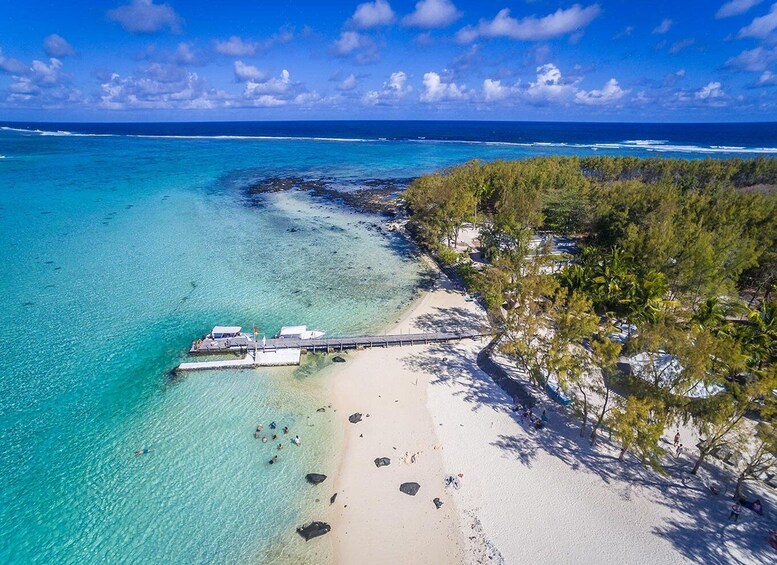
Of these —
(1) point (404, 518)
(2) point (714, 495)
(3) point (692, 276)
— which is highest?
(3) point (692, 276)

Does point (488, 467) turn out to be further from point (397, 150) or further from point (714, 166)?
point (397, 150)

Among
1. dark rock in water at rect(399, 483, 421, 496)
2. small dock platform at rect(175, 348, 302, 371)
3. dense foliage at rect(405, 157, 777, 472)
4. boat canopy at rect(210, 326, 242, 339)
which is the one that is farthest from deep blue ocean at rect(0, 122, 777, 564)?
dense foliage at rect(405, 157, 777, 472)

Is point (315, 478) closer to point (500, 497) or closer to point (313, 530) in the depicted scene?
point (313, 530)

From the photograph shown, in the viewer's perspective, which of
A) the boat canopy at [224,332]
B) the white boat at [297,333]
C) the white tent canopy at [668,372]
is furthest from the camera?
the white boat at [297,333]

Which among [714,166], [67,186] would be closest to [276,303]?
Answer: [67,186]

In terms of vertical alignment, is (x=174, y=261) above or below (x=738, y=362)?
below

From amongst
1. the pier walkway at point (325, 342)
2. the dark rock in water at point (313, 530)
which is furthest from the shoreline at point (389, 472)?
the pier walkway at point (325, 342)

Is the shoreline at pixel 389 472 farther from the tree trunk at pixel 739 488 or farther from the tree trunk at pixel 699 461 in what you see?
the tree trunk at pixel 739 488
